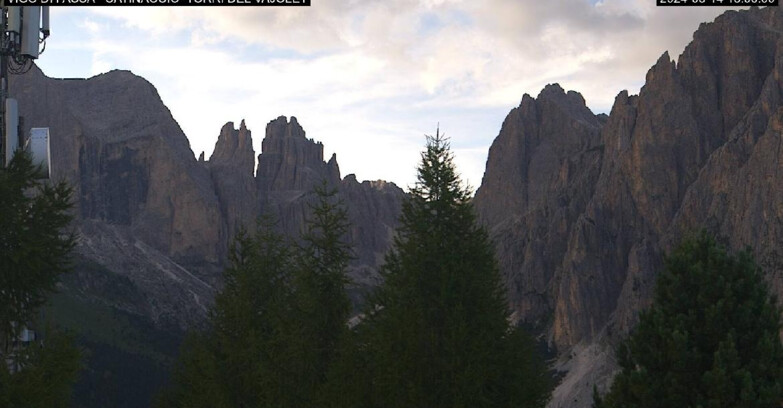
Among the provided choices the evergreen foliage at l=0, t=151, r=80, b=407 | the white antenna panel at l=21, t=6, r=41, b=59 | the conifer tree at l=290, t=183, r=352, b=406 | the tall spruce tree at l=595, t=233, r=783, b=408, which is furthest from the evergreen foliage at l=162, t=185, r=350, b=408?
the white antenna panel at l=21, t=6, r=41, b=59

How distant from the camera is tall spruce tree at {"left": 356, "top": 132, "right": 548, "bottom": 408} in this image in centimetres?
2567

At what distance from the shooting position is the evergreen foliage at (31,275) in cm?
2180

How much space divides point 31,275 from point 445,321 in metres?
11.4

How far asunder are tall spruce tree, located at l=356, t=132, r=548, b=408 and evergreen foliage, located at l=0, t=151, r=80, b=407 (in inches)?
359

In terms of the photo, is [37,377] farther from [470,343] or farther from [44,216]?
[470,343]

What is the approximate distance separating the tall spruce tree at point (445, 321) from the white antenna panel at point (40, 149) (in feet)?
34.0

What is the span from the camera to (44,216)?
22844mm

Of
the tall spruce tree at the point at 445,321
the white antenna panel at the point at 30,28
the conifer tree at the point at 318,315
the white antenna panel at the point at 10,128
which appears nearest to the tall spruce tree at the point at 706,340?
the tall spruce tree at the point at 445,321

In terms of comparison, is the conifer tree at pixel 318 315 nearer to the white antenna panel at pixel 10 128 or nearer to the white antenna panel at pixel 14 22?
the white antenna panel at pixel 10 128

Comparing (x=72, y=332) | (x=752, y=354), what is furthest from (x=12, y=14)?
(x=752, y=354)

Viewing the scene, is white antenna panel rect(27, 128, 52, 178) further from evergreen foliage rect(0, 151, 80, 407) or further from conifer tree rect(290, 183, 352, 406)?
conifer tree rect(290, 183, 352, 406)

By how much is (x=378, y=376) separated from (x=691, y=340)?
9.02 m

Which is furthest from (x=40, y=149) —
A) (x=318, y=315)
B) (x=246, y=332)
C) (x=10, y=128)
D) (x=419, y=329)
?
(x=246, y=332)

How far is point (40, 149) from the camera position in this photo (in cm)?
2561
